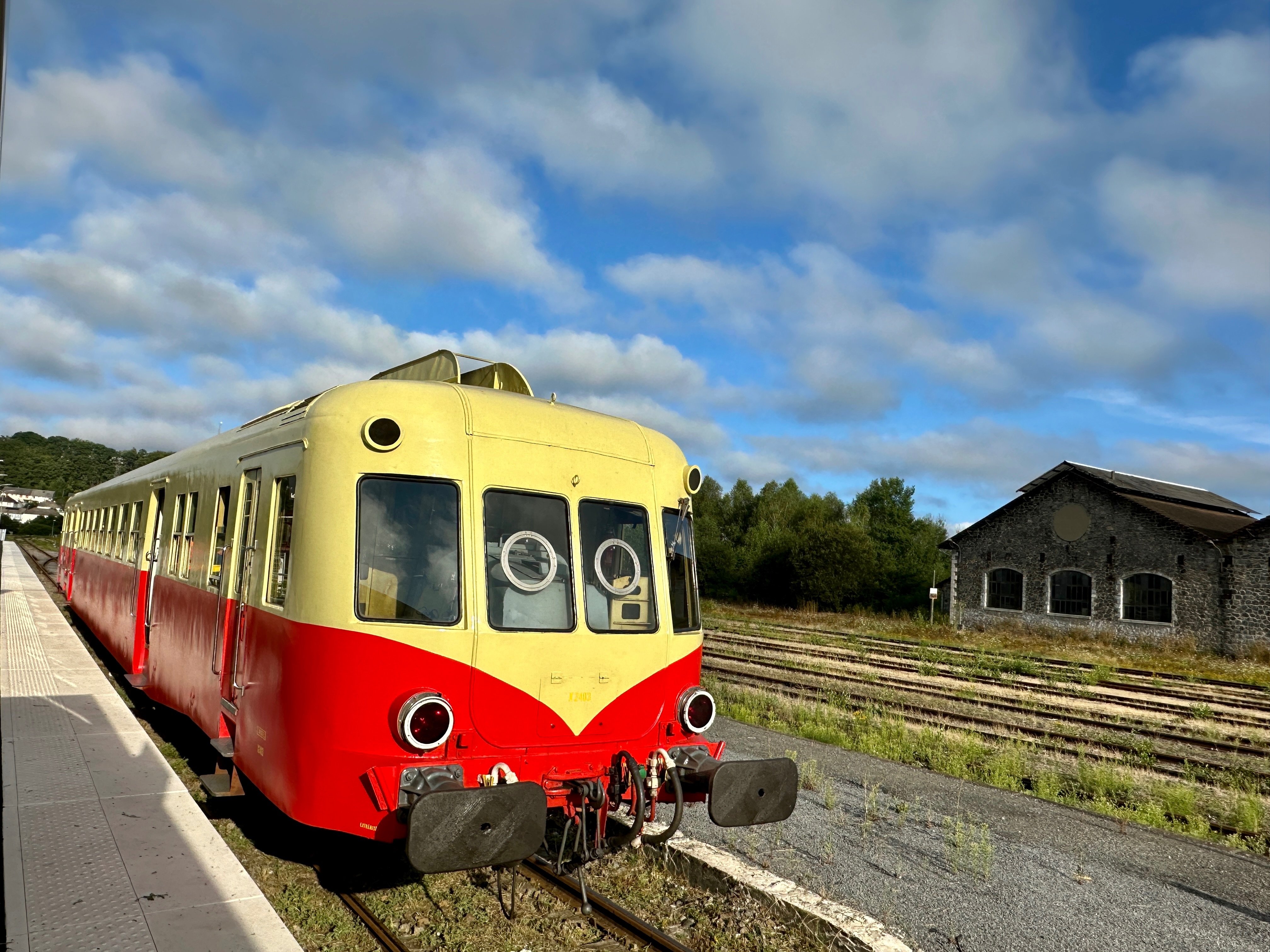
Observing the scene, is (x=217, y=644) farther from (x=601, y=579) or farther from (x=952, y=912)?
(x=952, y=912)

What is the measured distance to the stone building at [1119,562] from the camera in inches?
→ 1070

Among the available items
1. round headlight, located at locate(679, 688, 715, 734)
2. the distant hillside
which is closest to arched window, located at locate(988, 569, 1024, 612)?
round headlight, located at locate(679, 688, 715, 734)

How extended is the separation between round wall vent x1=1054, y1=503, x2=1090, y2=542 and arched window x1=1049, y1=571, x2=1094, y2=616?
4.20ft

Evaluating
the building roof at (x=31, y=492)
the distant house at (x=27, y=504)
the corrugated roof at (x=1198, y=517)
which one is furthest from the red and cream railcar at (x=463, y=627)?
the building roof at (x=31, y=492)

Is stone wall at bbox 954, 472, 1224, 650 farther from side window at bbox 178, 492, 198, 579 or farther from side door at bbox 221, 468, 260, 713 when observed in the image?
side door at bbox 221, 468, 260, 713

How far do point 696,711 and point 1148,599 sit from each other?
28859mm

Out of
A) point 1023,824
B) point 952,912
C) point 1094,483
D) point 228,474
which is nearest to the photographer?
point 952,912

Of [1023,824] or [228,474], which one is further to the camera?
[1023,824]

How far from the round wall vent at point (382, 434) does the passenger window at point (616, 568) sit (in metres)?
1.18

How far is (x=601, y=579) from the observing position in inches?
219

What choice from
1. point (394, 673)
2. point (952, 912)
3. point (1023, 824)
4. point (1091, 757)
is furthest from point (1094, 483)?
point (394, 673)

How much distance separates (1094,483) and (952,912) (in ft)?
97.1

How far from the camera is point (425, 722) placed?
4.73m

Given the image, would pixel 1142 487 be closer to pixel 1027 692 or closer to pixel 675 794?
pixel 1027 692
